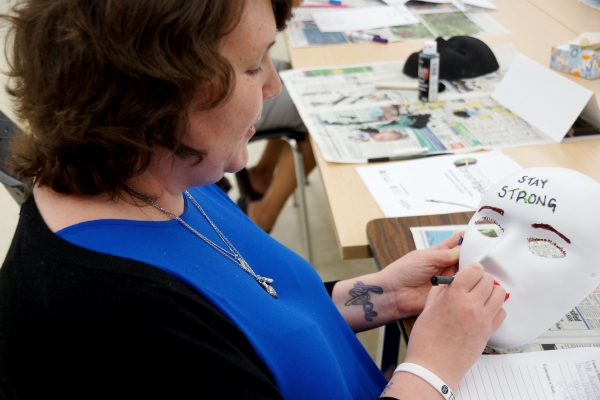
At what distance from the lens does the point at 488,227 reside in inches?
38.9

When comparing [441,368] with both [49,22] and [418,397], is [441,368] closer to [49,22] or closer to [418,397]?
[418,397]

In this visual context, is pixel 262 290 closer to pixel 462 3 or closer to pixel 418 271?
pixel 418 271

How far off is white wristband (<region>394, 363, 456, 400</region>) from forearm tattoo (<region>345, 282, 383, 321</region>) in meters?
0.24

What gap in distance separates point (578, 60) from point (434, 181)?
2.62ft

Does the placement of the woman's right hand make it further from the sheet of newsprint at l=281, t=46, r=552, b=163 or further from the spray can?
the spray can

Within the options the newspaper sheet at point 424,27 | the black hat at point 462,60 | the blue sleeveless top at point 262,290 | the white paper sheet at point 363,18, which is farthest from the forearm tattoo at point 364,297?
the white paper sheet at point 363,18

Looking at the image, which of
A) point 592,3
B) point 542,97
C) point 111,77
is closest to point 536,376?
point 111,77

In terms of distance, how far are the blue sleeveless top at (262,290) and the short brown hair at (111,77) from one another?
79 millimetres

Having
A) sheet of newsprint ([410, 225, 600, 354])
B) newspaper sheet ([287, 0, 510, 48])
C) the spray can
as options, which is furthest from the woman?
newspaper sheet ([287, 0, 510, 48])

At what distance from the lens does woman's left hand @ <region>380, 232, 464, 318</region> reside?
0.96 meters

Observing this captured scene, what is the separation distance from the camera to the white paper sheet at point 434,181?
1.19 m

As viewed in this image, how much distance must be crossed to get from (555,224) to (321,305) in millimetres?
367

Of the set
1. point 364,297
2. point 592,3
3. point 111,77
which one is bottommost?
point 364,297

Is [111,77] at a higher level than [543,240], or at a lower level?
higher
